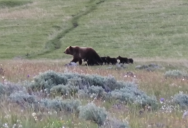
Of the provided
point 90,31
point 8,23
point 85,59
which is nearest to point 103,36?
point 90,31

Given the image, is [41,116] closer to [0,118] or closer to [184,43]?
[0,118]

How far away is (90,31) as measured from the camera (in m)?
51.8

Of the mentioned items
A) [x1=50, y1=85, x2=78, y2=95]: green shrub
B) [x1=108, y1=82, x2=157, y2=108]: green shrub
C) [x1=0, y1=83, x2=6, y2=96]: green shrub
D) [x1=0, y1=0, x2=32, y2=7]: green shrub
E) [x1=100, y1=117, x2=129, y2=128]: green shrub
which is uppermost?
[x1=0, y1=0, x2=32, y2=7]: green shrub

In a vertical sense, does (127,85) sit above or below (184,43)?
above

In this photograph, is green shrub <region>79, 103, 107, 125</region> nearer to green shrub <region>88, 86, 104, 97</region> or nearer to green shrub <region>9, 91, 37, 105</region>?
green shrub <region>9, 91, 37, 105</region>

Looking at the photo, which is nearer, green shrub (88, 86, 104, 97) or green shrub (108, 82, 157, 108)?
green shrub (108, 82, 157, 108)

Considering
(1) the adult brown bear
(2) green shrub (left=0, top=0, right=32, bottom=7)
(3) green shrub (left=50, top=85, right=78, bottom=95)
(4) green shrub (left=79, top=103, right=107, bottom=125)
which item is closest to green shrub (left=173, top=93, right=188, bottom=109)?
(3) green shrub (left=50, top=85, right=78, bottom=95)

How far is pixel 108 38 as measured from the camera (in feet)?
157

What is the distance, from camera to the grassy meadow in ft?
28.6

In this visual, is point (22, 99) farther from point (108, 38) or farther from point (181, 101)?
point (108, 38)

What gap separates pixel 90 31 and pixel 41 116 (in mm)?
45825

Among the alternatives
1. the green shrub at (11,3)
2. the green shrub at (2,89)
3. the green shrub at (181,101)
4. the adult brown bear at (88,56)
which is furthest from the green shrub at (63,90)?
the green shrub at (11,3)

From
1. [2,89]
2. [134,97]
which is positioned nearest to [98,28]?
[134,97]

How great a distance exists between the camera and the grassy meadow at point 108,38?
8725 millimetres
